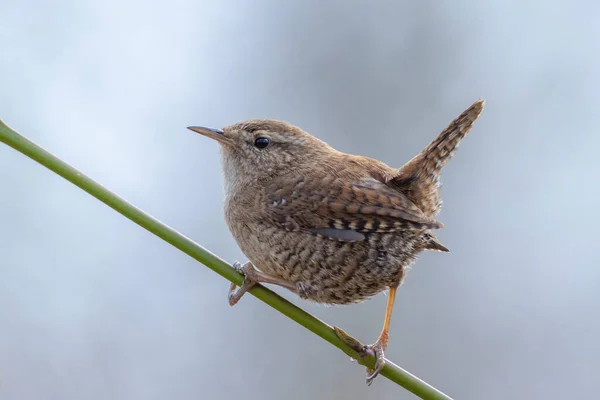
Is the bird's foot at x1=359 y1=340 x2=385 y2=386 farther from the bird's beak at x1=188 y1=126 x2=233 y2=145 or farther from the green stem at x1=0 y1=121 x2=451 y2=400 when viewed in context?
the bird's beak at x1=188 y1=126 x2=233 y2=145

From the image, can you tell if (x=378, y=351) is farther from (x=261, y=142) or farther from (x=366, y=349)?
(x=261, y=142)

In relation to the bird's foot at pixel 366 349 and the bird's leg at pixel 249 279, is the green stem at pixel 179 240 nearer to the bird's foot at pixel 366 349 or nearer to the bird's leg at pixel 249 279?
the bird's foot at pixel 366 349

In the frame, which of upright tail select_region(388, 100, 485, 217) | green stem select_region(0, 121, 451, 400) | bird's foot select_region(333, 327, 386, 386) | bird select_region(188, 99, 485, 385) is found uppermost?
upright tail select_region(388, 100, 485, 217)

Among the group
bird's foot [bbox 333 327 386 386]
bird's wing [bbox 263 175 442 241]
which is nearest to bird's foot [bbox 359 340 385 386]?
bird's foot [bbox 333 327 386 386]

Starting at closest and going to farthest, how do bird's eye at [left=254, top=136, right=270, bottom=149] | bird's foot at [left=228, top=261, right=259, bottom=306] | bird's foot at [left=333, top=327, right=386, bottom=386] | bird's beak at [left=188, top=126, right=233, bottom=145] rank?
bird's foot at [left=333, top=327, right=386, bottom=386]
bird's foot at [left=228, top=261, right=259, bottom=306]
bird's beak at [left=188, top=126, right=233, bottom=145]
bird's eye at [left=254, top=136, right=270, bottom=149]

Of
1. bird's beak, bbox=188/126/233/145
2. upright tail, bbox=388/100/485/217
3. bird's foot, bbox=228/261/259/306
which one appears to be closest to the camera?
bird's foot, bbox=228/261/259/306

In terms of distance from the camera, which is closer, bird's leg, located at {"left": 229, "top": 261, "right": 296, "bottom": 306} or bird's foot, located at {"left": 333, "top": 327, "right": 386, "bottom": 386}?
bird's foot, located at {"left": 333, "top": 327, "right": 386, "bottom": 386}

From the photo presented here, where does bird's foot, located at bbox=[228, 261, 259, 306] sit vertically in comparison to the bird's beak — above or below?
below

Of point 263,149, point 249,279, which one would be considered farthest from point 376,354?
point 263,149
